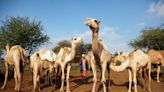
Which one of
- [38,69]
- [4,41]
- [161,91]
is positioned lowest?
[161,91]

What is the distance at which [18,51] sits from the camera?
43.6ft

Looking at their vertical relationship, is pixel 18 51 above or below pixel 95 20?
below

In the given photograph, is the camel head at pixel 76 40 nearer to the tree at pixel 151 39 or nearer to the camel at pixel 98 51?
the camel at pixel 98 51

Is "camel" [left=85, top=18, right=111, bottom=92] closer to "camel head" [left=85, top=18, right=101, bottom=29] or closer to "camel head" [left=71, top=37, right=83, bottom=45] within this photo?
"camel head" [left=85, top=18, right=101, bottom=29]

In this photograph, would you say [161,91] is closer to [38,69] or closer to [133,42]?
[38,69]

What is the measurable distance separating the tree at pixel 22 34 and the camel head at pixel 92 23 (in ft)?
57.6

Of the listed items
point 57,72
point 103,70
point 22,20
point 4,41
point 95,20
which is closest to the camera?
point 95,20

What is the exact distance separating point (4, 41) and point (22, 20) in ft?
11.0

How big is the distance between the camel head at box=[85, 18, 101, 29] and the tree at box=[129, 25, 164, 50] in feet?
75.2

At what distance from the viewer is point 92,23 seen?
10.0 m

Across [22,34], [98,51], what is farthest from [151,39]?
[98,51]

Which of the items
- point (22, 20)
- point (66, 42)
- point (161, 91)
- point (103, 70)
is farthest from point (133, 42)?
point (103, 70)

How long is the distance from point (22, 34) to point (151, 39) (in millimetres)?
15016

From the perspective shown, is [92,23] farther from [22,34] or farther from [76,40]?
[22,34]
